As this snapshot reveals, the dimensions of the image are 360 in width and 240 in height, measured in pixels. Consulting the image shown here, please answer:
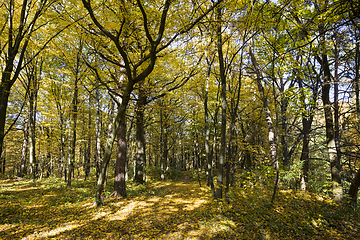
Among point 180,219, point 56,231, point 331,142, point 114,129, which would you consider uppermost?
point 114,129

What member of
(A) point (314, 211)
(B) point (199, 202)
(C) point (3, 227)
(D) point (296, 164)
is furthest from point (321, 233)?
(C) point (3, 227)

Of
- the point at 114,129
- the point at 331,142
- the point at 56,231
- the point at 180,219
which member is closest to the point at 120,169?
the point at 114,129

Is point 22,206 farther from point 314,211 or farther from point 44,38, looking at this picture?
point 314,211

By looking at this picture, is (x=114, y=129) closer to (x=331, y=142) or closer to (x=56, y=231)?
(x=56, y=231)

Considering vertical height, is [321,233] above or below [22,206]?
below

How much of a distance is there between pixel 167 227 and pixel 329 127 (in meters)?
6.99

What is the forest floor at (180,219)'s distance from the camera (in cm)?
432

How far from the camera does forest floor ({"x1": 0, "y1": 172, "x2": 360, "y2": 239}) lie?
4316 millimetres

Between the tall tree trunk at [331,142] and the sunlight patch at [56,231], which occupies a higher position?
the tall tree trunk at [331,142]

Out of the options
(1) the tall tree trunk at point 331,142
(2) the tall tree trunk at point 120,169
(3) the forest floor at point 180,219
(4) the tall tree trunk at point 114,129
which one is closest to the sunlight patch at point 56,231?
(3) the forest floor at point 180,219

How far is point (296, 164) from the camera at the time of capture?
7266 millimetres

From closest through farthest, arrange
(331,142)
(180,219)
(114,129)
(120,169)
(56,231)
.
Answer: (56,231)
(180,219)
(114,129)
(331,142)
(120,169)

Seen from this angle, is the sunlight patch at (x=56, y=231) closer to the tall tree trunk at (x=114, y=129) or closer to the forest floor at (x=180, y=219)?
the forest floor at (x=180, y=219)

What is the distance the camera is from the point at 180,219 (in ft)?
17.0
